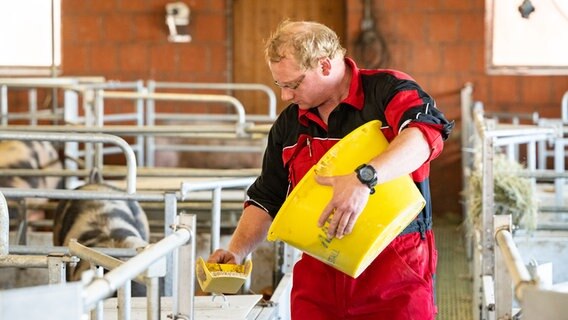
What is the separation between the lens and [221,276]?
8.64 feet

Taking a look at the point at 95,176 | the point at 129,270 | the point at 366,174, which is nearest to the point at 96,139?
the point at 95,176

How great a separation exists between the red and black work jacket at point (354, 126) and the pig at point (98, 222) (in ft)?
6.73

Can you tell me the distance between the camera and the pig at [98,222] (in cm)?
504

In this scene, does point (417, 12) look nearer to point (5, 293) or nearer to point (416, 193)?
point (416, 193)

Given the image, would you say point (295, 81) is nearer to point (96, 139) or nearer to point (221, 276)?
point (221, 276)

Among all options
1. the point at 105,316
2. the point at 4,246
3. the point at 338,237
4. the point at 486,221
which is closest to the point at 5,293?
the point at 338,237

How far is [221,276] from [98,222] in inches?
105

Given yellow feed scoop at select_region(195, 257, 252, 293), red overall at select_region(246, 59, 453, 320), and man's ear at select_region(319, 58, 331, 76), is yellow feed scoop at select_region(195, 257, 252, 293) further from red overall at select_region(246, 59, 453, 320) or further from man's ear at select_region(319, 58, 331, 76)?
man's ear at select_region(319, 58, 331, 76)

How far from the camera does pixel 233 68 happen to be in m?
9.58

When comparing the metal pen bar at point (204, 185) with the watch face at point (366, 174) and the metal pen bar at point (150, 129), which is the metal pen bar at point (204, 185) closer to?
the metal pen bar at point (150, 129)

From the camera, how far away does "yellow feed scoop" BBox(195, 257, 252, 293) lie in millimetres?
2635

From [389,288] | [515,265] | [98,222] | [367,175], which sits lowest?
[98,222]

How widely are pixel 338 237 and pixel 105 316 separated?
1.04 meters

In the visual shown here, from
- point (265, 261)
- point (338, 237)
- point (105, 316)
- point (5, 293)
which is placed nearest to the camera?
point (5, 293)
